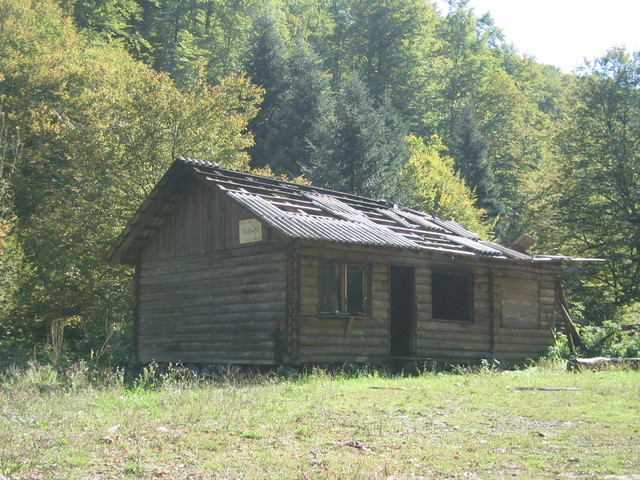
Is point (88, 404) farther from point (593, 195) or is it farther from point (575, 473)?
point (593, 195)

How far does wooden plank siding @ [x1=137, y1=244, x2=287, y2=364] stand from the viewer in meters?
17.2

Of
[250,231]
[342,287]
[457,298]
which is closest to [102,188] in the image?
[250,231]

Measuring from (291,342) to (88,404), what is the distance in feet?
20.2

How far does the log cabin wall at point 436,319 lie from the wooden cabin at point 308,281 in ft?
A: 0.12

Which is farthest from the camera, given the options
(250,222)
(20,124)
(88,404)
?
(20,124)

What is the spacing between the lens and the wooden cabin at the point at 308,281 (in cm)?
1703

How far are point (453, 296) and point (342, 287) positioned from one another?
18.4ft

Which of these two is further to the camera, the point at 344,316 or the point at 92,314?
the point at 92,314

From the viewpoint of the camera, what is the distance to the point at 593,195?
3716 cm

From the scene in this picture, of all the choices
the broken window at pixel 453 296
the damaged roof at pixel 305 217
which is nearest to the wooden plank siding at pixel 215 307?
the damaged roof at pixel 305 217

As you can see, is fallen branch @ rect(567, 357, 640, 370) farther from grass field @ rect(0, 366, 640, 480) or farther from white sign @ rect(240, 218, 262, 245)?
white sign @ rect(240, 218, 262, 245)

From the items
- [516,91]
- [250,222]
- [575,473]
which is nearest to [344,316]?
[250,222]

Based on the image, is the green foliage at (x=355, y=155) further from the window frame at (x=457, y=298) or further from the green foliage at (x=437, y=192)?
the window frame at (x=457, y=298)

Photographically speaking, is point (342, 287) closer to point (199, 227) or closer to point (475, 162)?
point (199, 227)
